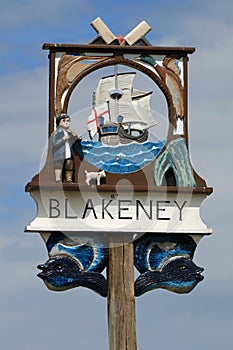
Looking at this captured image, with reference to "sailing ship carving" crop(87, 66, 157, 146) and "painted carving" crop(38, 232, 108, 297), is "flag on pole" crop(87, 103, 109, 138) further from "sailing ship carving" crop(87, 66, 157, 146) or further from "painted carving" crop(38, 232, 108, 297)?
"painted carving" crop(38, 232, 108, 297)

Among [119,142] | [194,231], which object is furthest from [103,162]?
[194,231]

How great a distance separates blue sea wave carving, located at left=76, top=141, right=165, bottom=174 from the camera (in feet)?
44.7

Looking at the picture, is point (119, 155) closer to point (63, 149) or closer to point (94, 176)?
point (94, 176)

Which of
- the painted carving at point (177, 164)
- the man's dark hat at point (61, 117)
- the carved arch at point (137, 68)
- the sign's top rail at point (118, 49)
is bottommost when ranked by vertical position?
the painted carving at point (177, 164)

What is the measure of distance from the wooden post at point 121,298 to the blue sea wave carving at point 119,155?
0.77m

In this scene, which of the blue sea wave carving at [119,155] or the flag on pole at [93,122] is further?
the flag on pole at [93,122]

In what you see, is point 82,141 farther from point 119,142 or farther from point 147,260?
point 147,260

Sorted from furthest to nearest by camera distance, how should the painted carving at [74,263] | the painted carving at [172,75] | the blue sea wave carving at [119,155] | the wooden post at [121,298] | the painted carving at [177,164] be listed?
the painted carving at [172,75], the painted carving at [177,164], the blue sea wave carving at [119,155], the painted carving at [74,263], the wooden post at [121,298]

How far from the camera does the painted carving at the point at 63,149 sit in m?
13.5

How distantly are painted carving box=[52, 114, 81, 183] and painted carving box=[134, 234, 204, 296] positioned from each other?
3.32ft

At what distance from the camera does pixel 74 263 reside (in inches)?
531

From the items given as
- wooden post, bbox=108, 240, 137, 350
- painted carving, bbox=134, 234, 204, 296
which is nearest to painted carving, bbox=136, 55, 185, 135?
painted carving, bbox=134, 234, 204, 296

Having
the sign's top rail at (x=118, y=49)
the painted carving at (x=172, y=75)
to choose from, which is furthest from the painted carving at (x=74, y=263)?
the sign's top rail at (x=118, y=49)

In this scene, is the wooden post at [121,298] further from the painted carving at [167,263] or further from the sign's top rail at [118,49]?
the sign's top rail at [118,49]
